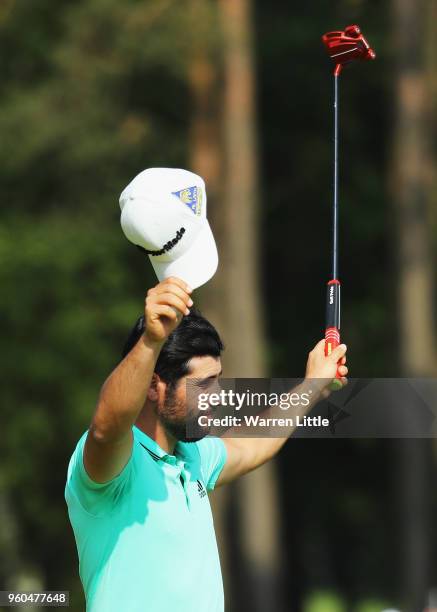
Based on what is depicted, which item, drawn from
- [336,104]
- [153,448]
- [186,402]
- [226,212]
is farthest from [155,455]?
[226,212]

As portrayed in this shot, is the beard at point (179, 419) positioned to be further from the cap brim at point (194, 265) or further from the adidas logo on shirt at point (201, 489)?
the cap brim at point (194, 265)

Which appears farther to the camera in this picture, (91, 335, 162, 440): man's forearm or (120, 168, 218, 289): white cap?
(120, 168, 218, 289): white cap

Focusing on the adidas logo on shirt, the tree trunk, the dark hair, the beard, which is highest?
the tree trunk

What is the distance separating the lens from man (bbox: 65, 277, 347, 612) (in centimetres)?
384

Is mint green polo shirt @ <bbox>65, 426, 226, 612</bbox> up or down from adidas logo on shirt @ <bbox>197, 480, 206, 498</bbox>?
down

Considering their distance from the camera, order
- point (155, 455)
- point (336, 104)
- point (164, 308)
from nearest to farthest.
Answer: point (164, 308), point (155, 455), point (336, 104)

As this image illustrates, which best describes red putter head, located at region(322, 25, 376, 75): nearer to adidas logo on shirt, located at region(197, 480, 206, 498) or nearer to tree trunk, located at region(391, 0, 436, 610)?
adidas logo on shirt, located at region(197, 480, 206, 498)

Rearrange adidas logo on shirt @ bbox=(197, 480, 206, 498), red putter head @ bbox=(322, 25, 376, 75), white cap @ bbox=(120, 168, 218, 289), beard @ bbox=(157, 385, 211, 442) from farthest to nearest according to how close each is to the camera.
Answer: red putter head @ bbox=(322, 25, 376, 75)
adidas logo on shirt @ bbox=(197, 480, 206, 498)
beard @ bbox=(157, 385, 211, 442)
white cap @ bbox=(120, 168, 218, 289)

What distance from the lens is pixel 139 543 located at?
4207mm

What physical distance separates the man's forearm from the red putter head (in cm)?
143

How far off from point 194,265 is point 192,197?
0.62ft

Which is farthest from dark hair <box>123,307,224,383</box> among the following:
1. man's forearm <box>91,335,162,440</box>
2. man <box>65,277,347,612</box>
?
man's forearm <box>91,335,162,440</box>

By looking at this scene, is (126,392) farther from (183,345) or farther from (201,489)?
(201,489)

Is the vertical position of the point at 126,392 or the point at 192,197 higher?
the point at 192,197
